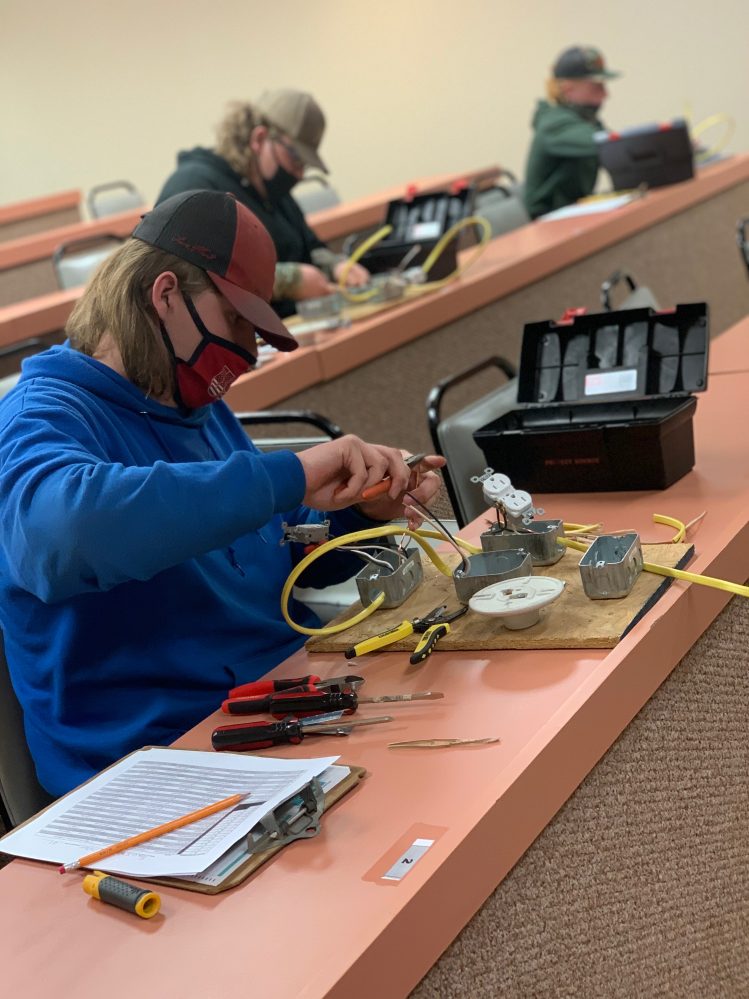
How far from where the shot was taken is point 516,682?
121cm

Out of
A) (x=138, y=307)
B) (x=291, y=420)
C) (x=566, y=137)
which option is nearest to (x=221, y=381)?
(x=138, y=307)

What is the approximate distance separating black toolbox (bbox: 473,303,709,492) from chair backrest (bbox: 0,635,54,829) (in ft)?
2.48

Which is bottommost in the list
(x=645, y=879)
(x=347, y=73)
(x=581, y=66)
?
(x=645, y=879)

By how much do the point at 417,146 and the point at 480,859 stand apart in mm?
8197

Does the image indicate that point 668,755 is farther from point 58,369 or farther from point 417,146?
point 417,146

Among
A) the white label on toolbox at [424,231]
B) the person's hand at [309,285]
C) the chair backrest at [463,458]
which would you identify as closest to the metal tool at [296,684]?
the chair backrest at [463,458]

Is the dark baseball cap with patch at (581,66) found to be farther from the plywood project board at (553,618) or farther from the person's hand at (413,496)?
the plywood project board at (553,618)

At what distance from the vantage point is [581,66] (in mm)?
5535

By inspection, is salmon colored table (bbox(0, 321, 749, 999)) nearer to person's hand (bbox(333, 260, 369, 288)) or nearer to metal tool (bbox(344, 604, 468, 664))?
metal tool (bbox(344, 604, 468, 664))

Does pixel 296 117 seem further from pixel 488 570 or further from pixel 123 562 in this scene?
pixel 123 562

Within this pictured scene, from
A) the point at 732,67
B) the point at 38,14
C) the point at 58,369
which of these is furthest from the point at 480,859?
the point at 38,14

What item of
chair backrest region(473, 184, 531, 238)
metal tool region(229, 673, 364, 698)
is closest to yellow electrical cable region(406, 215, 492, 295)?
chair backrest region(473, 184, 531, 238)

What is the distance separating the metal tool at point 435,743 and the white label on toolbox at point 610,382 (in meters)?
0.83

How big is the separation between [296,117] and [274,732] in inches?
106
